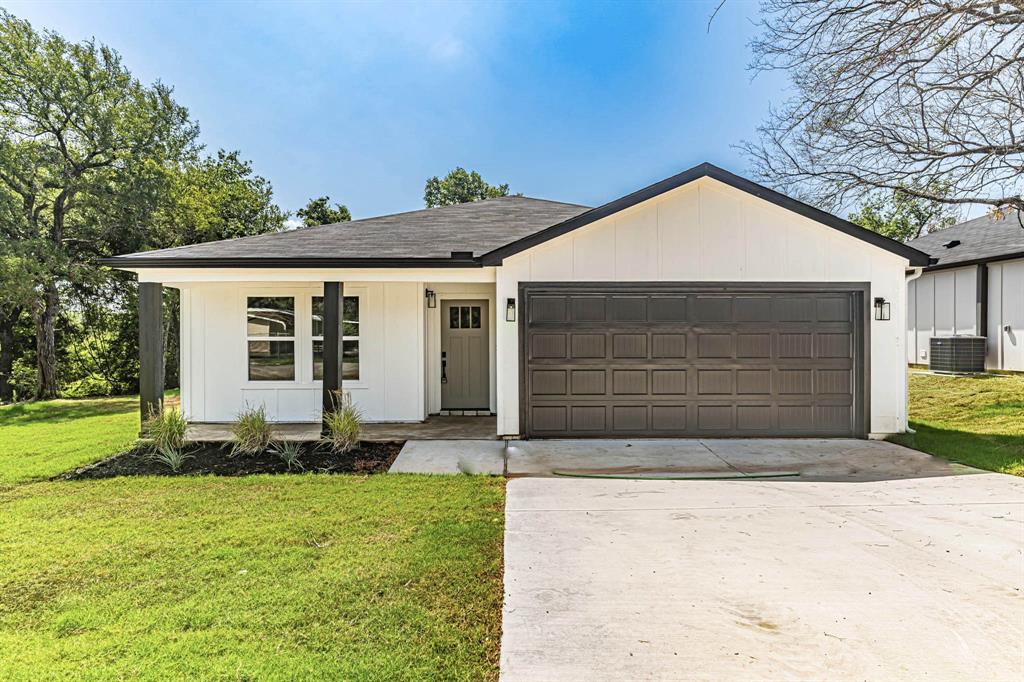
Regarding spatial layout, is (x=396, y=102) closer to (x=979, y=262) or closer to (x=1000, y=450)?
(x=979, y=262)

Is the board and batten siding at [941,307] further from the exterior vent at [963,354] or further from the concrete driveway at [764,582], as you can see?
the concrete driveway at [764,582]

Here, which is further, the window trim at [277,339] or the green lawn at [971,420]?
the window trim at [277,339]

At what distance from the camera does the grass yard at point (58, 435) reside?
647 cm

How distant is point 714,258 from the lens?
7727mm

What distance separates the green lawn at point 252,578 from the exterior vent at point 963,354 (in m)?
13.6

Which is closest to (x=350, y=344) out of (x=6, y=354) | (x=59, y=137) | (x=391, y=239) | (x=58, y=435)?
(x=391, y=239)

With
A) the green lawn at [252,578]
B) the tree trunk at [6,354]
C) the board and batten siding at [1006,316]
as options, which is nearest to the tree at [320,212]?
A: the tree trunk at [6,354]

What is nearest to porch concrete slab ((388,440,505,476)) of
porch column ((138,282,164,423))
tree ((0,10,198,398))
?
porch column ((138,282,164,423))

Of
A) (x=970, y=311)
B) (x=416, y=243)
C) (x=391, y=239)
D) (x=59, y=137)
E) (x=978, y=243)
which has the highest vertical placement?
(x=59, y=137)

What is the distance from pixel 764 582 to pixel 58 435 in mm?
10685

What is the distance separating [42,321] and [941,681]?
19916 mm

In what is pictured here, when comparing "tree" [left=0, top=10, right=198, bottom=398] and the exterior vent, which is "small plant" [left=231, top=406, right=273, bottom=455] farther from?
the exterior vent

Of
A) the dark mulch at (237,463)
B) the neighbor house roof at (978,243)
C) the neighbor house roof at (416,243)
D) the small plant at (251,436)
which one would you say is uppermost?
the neighbor house roof at (978,243)

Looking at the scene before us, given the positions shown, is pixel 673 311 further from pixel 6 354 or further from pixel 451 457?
pixel 6 354
